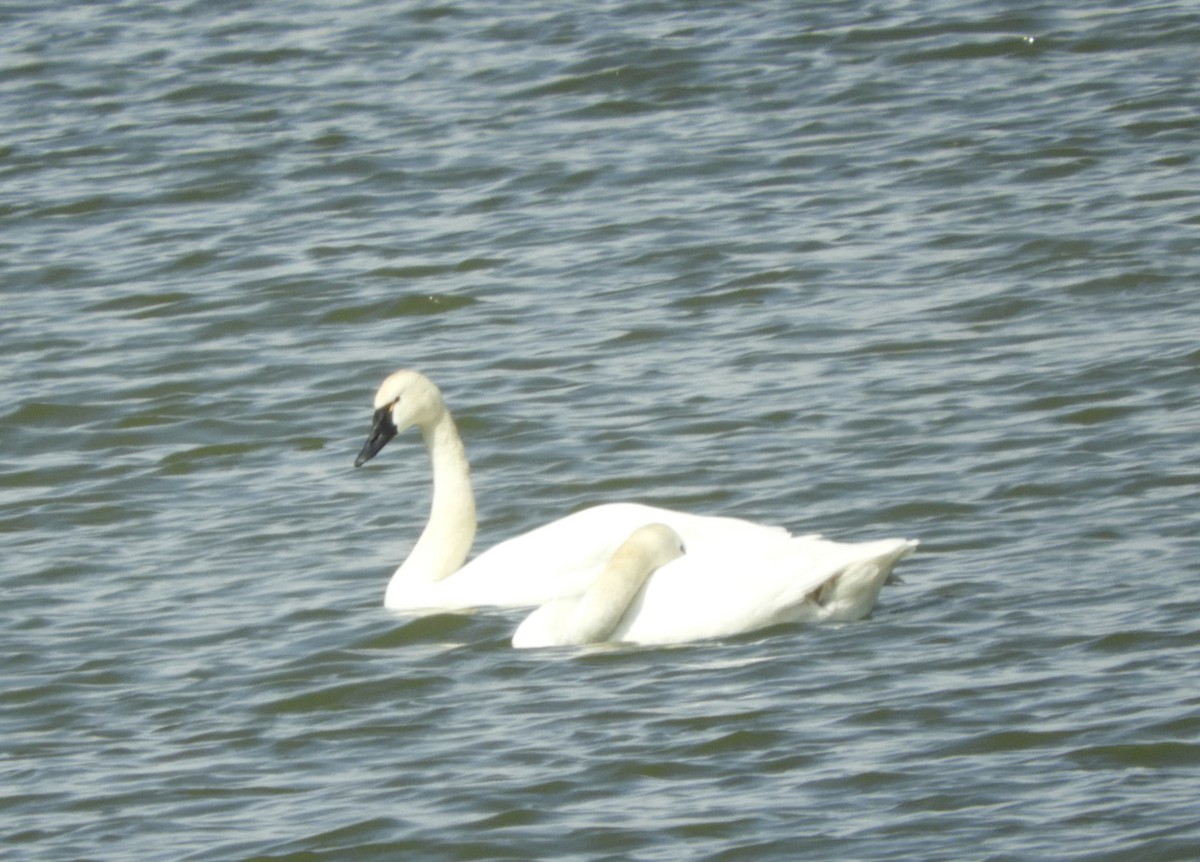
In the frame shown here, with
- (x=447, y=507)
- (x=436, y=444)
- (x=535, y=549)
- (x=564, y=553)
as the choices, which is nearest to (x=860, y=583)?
(x=564, y=553)

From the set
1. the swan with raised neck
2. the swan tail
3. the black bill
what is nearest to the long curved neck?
the swan with raised neck

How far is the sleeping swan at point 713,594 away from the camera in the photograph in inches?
298

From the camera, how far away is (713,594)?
25.2 feet

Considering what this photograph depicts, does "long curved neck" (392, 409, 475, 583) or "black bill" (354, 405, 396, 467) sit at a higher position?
"black bill" (354, 405, 396, 467)

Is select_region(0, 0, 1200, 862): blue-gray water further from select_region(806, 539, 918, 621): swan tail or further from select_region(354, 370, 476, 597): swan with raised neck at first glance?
select_region(354, 370, 476, 597): swan with raised neck

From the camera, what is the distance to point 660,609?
25.4 ft

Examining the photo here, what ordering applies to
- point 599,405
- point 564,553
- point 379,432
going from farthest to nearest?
point 599,405, point 379,432, point 564,553

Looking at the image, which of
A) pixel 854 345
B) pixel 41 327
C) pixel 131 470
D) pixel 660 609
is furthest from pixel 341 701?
pixel 41 327

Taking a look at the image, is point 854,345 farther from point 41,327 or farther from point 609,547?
point 41,327

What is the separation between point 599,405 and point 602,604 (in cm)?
284

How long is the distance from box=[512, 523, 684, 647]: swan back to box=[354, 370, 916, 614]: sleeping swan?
0.08 metres

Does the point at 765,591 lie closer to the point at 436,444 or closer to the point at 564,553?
the point at 564,553

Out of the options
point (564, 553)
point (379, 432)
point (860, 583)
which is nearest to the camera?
point (860, 583)

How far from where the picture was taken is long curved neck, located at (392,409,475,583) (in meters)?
8.77
